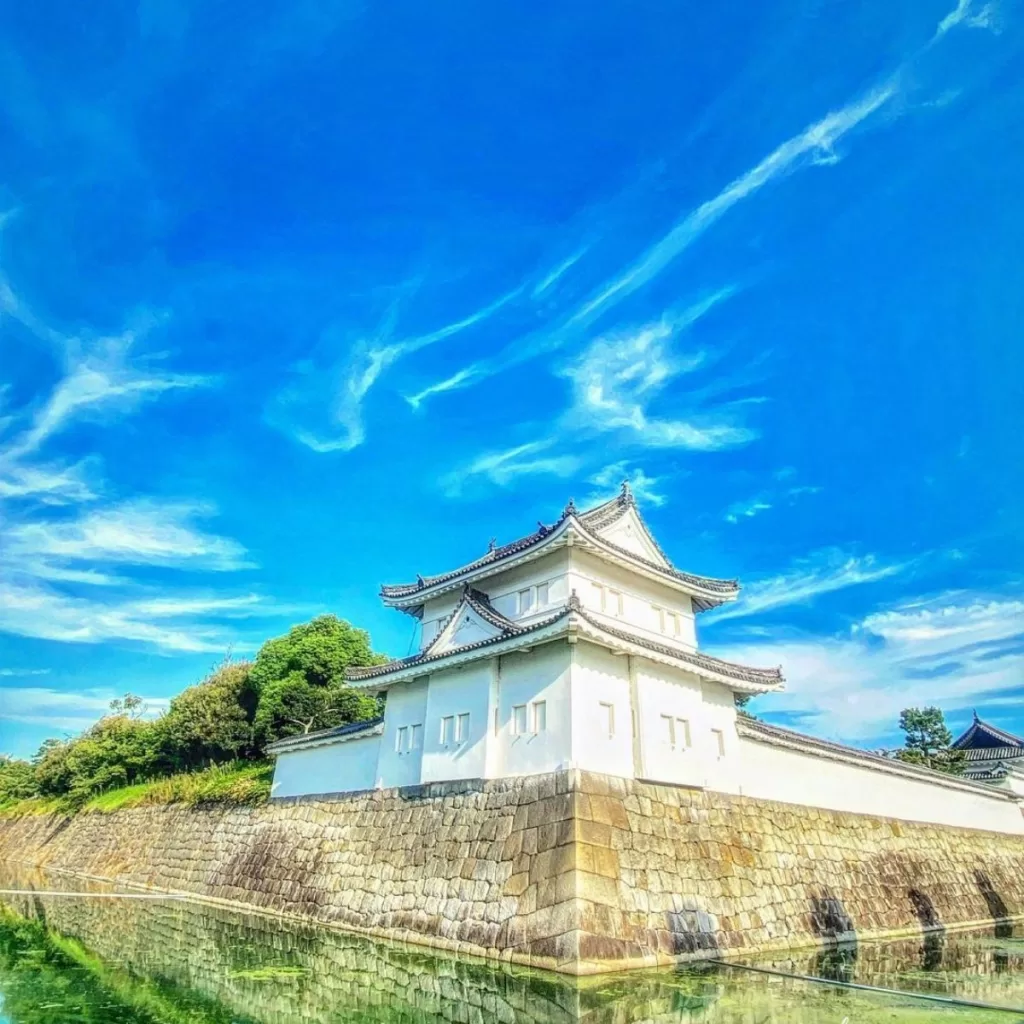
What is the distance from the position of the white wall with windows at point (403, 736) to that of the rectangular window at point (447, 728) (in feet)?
2.73

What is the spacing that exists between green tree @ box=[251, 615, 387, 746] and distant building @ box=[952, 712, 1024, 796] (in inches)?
845

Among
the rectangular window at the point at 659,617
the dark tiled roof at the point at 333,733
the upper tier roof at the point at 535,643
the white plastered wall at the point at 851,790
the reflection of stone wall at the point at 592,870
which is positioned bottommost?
the reflection of stone wall at the point at 592,870

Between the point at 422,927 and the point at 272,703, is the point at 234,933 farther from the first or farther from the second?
the point at 272,703

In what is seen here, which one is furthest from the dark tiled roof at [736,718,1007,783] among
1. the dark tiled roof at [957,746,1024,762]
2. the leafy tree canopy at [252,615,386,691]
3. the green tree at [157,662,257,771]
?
the green tree at [157,662,257,771]

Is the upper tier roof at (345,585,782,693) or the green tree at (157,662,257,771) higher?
the green tree at (157,662,257,771)

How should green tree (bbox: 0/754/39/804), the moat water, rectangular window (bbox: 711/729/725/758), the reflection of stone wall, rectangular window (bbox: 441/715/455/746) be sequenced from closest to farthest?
the moat water
the reflection of stone wall
rectangular window (bbox: 441/715/455/746)
rectangular window (bbox: 711/729/725/758)
green tree (bbox: 0/754/39/804)

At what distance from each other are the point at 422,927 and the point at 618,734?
4435mm

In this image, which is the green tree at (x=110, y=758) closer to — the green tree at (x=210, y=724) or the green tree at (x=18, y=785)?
the green tree at (x=210, y=724)

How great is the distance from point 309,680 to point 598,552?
1674cm

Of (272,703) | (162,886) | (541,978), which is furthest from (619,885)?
(272,703)

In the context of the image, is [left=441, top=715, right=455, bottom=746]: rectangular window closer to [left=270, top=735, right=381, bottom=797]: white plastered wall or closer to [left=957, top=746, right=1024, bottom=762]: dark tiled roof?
[left=270, top=735, right=381, bottom=797]: white plastered wall

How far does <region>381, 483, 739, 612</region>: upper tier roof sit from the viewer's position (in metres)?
13.5

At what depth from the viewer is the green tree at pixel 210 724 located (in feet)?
84.1

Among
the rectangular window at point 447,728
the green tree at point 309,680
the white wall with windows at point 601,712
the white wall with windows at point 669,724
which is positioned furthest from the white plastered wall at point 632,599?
→ the green tree at point 309,680
